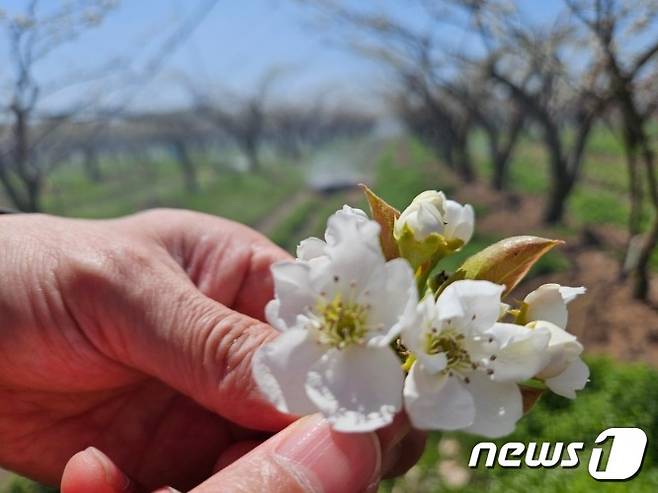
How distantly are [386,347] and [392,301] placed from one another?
0.08 meters

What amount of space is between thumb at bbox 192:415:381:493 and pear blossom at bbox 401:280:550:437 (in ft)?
0.83

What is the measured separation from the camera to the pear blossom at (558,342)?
1.09 m

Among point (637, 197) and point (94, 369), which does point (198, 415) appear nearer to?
point (94, 369)

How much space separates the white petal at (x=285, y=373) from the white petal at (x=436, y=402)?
166 mm

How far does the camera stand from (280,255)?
2492mm

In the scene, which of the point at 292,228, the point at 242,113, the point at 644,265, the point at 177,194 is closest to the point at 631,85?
the point at 644,265

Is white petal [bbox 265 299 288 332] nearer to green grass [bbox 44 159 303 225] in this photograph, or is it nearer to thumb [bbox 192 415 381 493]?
thumb [bbox 192 415 381 493]

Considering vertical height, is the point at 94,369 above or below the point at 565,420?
above

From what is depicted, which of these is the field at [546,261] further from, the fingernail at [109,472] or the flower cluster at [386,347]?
the flower cluster at [386,347]


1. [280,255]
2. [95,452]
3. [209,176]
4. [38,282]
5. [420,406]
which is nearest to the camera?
[420,406]

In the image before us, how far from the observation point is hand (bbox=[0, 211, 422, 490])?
5.15 feet

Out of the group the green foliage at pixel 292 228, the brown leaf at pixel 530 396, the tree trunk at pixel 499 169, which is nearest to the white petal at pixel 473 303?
the brown leaf at pixel 530 396

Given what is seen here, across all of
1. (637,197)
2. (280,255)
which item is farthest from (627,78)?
(280,255)

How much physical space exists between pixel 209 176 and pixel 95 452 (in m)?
31.9
